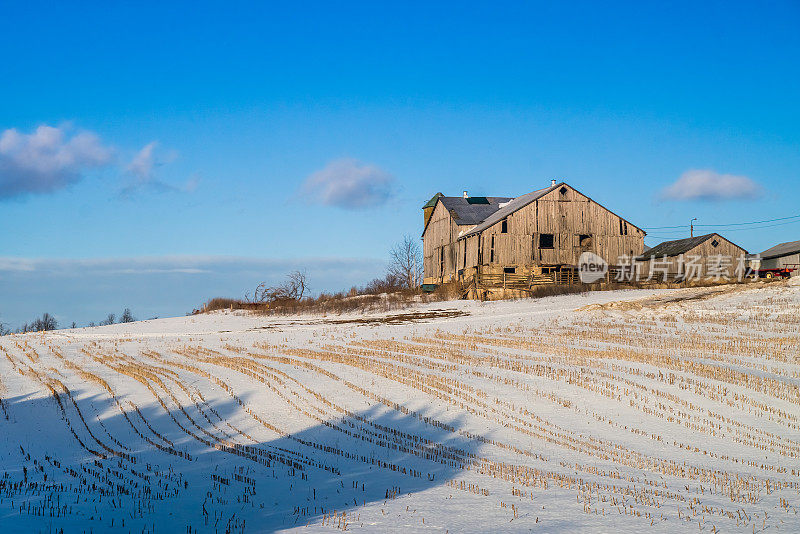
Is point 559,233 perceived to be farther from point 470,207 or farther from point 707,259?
point 707,259

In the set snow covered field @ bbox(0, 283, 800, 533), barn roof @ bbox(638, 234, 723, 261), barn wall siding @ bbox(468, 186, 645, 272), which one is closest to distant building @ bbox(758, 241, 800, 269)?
barn roof @ bbox(638, 234, 723, 261)

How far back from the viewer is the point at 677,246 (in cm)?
7475

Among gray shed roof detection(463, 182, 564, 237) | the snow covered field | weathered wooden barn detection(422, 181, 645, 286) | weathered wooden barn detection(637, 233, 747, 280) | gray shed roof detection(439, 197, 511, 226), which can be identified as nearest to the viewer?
the snow covered field

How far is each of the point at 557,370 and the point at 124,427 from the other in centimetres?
1242

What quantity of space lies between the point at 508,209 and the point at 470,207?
232 inches

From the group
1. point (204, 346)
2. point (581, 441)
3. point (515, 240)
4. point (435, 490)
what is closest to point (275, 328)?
point (204, 346)

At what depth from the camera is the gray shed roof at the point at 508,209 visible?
178 ft

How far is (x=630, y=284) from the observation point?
53.0 meters

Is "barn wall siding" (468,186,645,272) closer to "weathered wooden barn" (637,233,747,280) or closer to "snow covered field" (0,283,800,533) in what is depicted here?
"weathered wooden barn" (637,233,747,280)

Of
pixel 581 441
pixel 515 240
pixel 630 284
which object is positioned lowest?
pixel 581 441

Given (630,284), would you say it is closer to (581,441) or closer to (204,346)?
(204,346)

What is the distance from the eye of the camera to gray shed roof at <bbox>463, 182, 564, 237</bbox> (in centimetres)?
5434

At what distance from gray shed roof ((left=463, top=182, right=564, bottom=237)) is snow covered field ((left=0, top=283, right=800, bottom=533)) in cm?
2464

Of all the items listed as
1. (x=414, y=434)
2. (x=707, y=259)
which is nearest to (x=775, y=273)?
(x=707, y=259)
